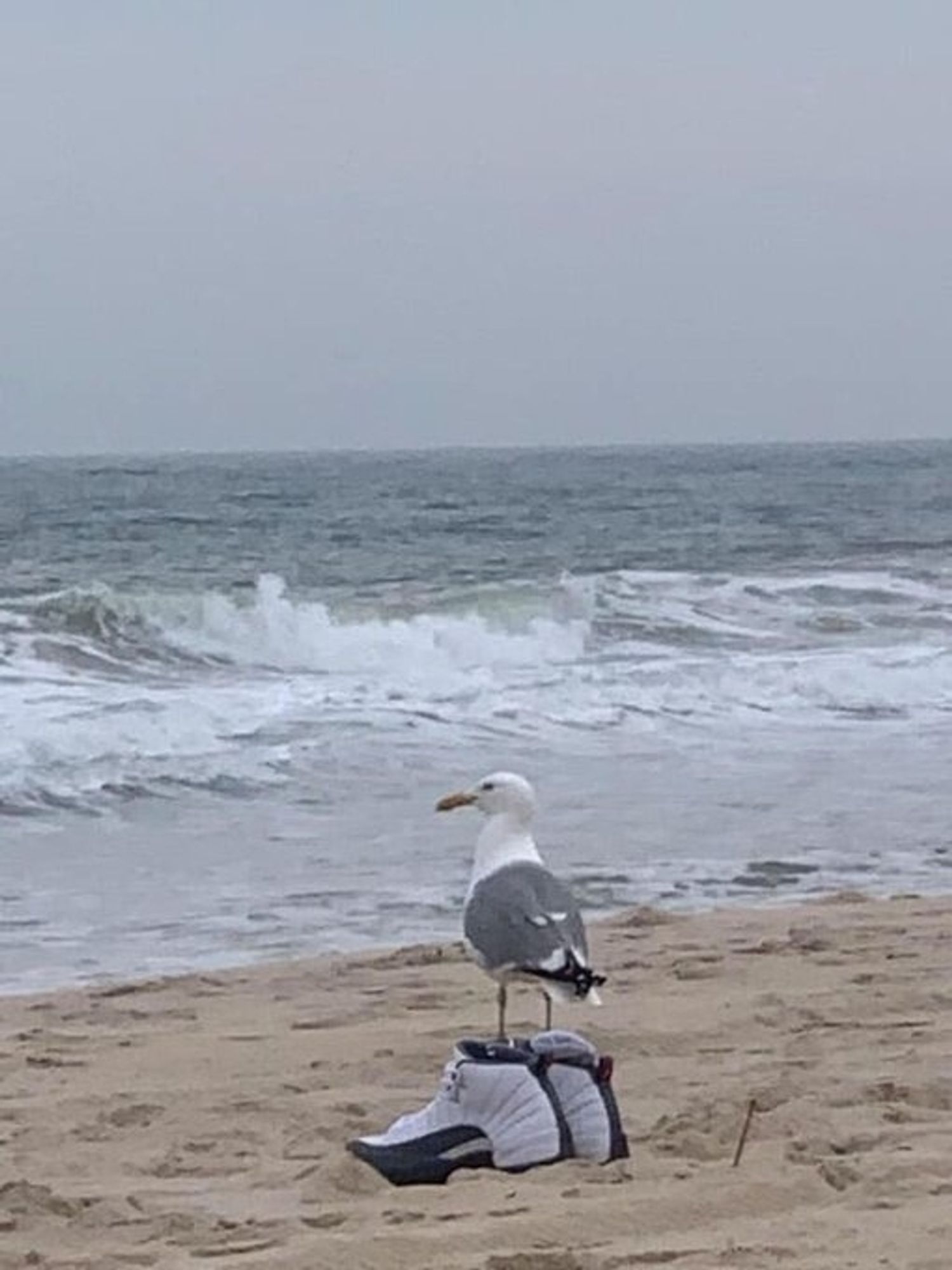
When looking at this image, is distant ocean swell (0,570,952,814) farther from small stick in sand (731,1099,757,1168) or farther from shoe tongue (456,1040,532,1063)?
small stick in sand (731,1099,757,1168)

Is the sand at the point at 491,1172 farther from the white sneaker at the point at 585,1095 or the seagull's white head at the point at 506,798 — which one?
the seagull's white head at the point at 506,798

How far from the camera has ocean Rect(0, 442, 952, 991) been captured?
8.12 m

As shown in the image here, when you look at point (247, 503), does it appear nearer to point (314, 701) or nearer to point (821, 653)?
point (821, 653)

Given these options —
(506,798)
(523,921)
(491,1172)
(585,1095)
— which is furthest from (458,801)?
(491,1172)

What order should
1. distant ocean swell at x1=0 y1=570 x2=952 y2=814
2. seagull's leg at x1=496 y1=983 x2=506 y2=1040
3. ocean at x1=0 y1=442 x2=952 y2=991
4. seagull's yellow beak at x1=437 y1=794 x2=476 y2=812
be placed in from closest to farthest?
seagull's leg at x1=496 y1=983 x2=506 y2=1040 < seagull's yellow beak at x1=437 y1=794 x2=476 y2=812 < ocean at x1=0 y1=442 x2=952 y2=991 < distant ocean swell at x1=0 y1=570 x2=952 y2=814

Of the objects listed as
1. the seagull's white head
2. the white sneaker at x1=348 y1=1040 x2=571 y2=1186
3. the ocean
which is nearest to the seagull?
the seagull's white head

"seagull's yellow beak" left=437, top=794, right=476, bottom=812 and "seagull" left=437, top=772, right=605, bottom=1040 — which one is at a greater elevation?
"seagull's yellow beak" left=437, top=794, right=476, bottom=812

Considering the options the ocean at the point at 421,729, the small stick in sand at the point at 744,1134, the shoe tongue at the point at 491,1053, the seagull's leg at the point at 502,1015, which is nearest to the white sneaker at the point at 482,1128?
the shoe tongue at the point at 491,1053

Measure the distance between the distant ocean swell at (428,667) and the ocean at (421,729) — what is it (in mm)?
41

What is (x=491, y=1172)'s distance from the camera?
4.18 metres

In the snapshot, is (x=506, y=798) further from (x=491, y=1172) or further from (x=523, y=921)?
(x=491, y=1172)

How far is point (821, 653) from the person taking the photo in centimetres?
1708

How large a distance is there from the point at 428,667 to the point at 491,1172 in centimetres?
1309

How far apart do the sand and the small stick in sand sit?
0.07 feet
